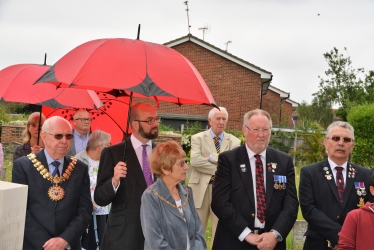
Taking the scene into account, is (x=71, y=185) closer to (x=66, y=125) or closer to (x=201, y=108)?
(x=66, y=125)

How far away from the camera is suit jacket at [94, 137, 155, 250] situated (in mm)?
5488

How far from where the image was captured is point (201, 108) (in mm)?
38531

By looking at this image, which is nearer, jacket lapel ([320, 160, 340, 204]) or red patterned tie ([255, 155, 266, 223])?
red patterned tie ([255, 155, 266, 223])

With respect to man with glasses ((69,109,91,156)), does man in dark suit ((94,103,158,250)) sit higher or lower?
lower

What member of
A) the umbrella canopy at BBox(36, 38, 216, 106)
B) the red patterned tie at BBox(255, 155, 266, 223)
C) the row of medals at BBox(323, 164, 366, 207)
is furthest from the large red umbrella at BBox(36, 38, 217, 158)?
the row of medals at BBox(323, 164, 366, 207)

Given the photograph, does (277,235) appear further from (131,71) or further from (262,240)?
(131,71)

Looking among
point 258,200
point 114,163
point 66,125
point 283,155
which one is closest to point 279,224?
point 258,200

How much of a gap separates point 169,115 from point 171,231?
3185cm

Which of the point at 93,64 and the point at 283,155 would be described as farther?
the point at 283,155

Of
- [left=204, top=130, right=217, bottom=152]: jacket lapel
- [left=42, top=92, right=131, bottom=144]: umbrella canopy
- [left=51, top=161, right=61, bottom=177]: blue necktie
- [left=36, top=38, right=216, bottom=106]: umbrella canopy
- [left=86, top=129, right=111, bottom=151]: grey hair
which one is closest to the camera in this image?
[left=36, top=38, right=216, bottom=106]: umbrella canopy

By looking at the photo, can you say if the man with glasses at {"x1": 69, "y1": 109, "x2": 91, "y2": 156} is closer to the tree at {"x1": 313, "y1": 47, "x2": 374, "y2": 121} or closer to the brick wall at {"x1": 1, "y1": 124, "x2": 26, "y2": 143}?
the brick wall at {"x1": 1, "y1": 124, "x2": 26, "y2": 143}

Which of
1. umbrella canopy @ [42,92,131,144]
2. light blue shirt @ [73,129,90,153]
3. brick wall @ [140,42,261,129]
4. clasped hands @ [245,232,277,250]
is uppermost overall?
brick wall @ [140,42,261,129]

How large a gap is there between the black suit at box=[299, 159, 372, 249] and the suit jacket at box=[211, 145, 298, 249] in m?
0.14

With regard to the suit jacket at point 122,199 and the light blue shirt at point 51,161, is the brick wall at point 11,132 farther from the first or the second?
the suit jacket at point 122,199
